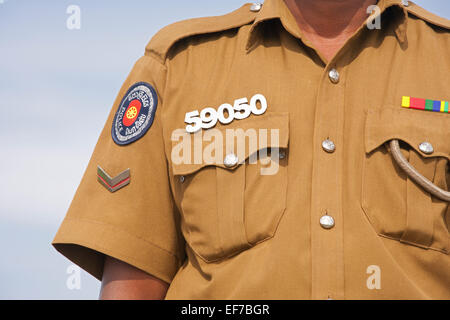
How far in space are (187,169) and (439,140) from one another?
0.70m

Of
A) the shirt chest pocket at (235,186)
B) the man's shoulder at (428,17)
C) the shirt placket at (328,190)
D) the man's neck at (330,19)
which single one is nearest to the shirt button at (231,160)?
the shirt chest pocket at (235,186)

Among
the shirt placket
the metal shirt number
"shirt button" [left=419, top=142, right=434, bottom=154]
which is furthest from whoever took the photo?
the metal shirt number

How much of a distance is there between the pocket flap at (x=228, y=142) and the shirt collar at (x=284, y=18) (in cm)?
26

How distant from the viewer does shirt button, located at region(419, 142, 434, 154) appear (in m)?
1.83

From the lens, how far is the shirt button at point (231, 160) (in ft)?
6.25

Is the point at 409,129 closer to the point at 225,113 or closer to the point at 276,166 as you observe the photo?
the point at 276,166

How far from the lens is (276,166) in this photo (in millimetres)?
1865

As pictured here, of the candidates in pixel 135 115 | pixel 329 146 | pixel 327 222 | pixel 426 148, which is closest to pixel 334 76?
pixel 329 146

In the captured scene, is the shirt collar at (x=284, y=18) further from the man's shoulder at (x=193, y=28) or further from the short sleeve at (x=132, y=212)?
the short sleeve at (x=132, y=212)

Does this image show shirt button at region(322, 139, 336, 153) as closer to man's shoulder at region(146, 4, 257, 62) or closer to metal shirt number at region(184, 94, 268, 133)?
metal shirt number at region(184, 94, 268, 133)

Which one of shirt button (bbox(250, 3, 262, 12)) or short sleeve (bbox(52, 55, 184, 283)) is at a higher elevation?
shirt button (bbox(250, 3, 262, 12))

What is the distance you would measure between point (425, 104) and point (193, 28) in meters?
0.76

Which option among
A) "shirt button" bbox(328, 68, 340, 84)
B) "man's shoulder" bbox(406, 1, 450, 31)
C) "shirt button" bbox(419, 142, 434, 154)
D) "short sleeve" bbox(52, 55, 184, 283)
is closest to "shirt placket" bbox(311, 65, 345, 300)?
"shirt button" bbox(328, 68, 340, 84)
